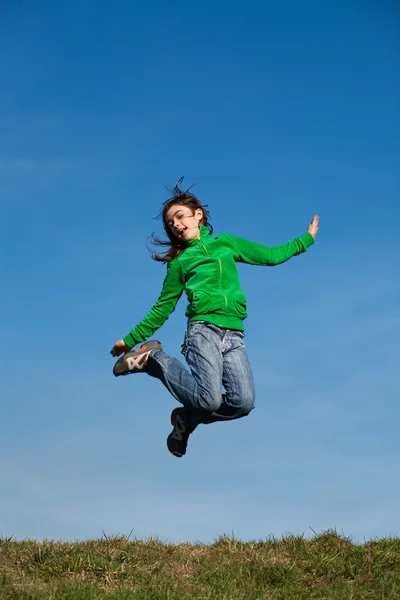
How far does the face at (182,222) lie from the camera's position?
8.38 meters

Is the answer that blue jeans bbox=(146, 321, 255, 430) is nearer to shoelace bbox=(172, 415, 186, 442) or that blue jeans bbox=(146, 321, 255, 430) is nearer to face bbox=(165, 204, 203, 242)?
shoelace bbox=(172, 415, 186, 442)

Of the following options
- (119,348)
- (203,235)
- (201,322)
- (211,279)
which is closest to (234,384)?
(201,322)

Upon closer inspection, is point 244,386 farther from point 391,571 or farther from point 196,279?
point 391,571

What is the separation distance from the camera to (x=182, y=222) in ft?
27.5

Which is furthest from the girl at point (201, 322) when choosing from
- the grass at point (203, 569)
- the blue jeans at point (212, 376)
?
the grass at point (203, 569)

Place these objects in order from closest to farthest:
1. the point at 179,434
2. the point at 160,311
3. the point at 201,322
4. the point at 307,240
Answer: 1. the point at 201,322
2. the point at 179,434
3. the point at 160,311
4. the point at 307,240

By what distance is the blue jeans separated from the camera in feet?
24.7

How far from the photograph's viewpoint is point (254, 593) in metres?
7.40

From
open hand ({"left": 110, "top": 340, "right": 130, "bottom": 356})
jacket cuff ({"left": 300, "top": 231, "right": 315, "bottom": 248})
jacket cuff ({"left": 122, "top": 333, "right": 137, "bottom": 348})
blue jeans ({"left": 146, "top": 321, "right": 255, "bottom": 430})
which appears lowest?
blue jeans ({"left": 146, "top": 321, "right": 255, "bottom": 430})

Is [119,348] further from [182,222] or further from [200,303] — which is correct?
[182,222]

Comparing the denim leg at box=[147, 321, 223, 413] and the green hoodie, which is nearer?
the denim leg at box=[147, 321, 223, 413]

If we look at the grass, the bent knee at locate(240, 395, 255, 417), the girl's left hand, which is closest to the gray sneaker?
the bent knee at locate(240, 395, 255, 417)

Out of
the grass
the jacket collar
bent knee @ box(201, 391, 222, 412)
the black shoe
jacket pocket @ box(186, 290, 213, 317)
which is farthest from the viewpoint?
the jacket collar

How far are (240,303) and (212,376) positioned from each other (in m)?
0.91
